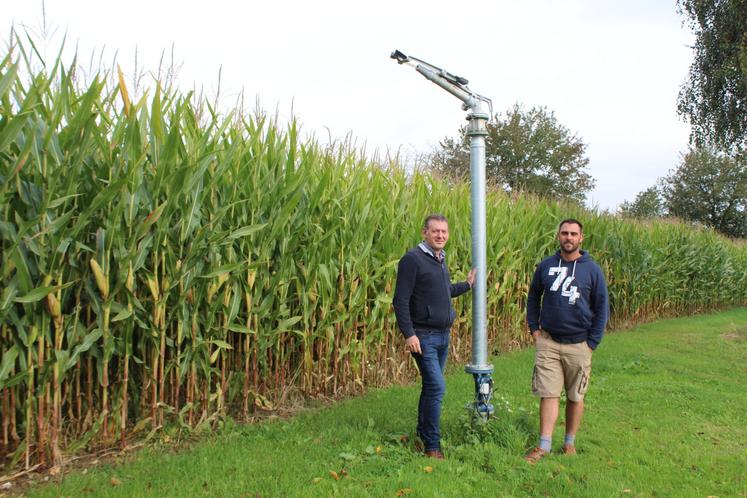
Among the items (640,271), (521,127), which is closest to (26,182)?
(640,271)

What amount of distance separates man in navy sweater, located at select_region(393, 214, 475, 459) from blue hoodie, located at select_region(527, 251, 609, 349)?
2.71 ft

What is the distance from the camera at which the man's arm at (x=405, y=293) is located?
13.5 feet

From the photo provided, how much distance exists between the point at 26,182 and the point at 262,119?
80.9 inches

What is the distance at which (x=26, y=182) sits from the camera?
3598 mm

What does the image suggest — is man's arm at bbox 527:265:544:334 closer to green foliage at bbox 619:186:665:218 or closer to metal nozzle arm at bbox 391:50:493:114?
metal nozzle arm at bbox 391:50:493:114

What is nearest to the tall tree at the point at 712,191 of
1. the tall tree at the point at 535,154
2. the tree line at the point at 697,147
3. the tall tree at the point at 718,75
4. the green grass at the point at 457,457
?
the tree line at the point at 697,147

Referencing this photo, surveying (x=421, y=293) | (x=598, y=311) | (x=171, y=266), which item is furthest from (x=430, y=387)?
(x=171, y=266)

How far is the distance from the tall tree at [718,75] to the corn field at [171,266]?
16.1 metres

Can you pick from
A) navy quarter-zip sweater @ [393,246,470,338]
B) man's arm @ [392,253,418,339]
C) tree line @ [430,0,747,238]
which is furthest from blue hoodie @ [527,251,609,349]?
tree line @ [430,0,747,238]

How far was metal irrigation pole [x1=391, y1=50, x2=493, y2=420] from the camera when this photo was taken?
459cm

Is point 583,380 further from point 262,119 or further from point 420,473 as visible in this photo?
point 262,119

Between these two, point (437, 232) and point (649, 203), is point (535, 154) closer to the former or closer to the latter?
point (649, 203)

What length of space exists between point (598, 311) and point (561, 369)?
1.78 feet

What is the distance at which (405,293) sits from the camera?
4.17 metres
